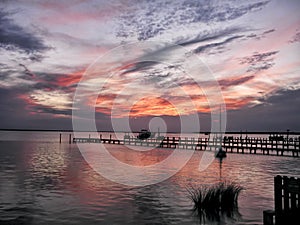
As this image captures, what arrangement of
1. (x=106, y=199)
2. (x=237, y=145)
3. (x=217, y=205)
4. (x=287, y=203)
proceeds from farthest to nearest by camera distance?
(x=237, y=145) → (x=106, y=199) → (x=217, y=205) → (x=287, y=203)

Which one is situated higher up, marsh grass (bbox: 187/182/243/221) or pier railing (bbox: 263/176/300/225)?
pier railing (bbox: 263/176/300/225)

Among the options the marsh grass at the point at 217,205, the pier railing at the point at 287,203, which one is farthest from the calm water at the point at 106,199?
the pier railing at the point at 287,203

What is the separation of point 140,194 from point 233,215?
21.4 feet

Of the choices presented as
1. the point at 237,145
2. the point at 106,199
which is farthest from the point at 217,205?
the point at 237,145

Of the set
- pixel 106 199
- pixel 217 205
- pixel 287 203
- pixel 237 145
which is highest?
pixel 287 203

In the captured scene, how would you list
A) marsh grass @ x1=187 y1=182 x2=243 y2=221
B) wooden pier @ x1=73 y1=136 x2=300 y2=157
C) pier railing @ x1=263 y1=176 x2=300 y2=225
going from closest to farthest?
pier railing @ x1=263 y1=176 x2=300 y2=225 < marsh grass @ x1=187 y1=182 x2=243 y2=221 < wooden pier @ x1=73 y1=136 x2=300 y2=157

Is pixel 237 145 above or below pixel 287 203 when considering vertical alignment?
below

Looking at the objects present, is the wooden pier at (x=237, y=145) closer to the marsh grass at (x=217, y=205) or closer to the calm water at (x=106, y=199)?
the calm water at (x=106, y=199)

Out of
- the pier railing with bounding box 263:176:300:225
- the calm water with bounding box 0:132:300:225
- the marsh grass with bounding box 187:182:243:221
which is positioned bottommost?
the calm water with bounding box 0:132:300:225

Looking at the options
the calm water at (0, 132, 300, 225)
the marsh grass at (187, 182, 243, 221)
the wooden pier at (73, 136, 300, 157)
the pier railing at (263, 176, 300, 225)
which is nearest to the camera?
the pier railing at (263, 176, 300, 225)

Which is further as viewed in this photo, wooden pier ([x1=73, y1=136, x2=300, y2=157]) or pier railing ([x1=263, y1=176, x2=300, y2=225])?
wooden pier ([x1=73, y1=136, x2=300, y2=157])

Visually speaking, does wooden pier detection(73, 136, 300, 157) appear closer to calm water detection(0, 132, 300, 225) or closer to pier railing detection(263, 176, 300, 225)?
calm water detection(0, 132, 300, 225)

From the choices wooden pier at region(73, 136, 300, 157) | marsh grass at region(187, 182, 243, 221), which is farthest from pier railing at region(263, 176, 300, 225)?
wooden pier at region(73, 136, 300, 157)

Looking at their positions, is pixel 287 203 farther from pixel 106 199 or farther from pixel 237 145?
pixel 237 145
